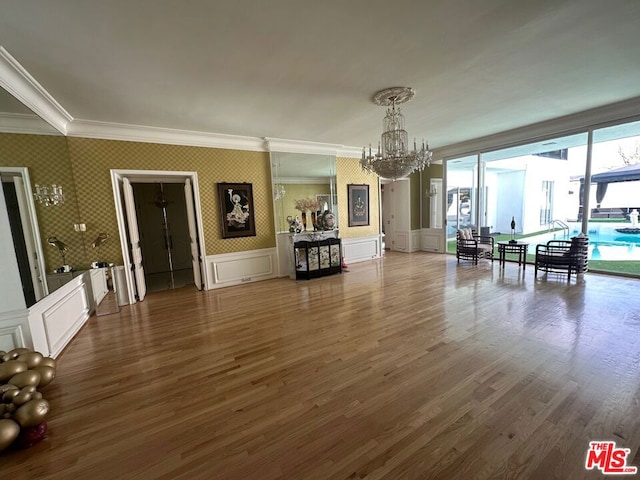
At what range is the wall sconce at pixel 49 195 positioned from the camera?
338 centimetres

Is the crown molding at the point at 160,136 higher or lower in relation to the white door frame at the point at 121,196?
higher

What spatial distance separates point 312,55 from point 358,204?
4856 mm

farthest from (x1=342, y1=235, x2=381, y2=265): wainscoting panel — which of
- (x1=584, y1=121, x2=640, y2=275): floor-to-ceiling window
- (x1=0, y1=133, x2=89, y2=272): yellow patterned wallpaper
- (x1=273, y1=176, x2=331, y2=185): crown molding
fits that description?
(x1=0, y1=133, x2=89, y2=272): yellow patterned wallpaper

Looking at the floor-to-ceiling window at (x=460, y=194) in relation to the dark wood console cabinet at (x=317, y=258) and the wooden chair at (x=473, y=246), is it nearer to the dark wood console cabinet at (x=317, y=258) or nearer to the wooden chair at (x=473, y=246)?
the wooden chair at (x=473, y=246)

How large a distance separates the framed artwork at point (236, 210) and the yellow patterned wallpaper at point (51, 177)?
7.43ft

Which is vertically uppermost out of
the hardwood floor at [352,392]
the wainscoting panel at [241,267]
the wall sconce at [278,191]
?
the wall sconce at [278,191]

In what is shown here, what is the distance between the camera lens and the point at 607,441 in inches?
64.2

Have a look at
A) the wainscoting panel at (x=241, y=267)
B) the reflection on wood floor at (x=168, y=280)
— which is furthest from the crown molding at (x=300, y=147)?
the reflection on wood floor at (x=168, y=280)

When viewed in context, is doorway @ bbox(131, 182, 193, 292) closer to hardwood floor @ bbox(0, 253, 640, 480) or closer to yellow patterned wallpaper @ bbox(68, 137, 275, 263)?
yellow patterned wallpaper @ bbox(68, 137, 275, 263)

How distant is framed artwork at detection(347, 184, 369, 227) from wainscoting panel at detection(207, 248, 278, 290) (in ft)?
7.96

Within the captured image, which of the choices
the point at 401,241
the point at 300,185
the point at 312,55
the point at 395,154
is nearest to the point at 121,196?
the point at 300,185

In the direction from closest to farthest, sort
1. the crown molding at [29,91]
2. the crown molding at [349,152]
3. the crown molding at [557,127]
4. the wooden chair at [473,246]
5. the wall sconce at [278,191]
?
the crown molding at [29,91]
the crown molding at [557,127]
the wall sconce at [278,191]
the wooden chair at [473,246]
the crown molding at [349,152]

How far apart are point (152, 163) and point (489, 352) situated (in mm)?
5799

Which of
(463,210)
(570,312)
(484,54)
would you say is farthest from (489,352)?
(463,210)
